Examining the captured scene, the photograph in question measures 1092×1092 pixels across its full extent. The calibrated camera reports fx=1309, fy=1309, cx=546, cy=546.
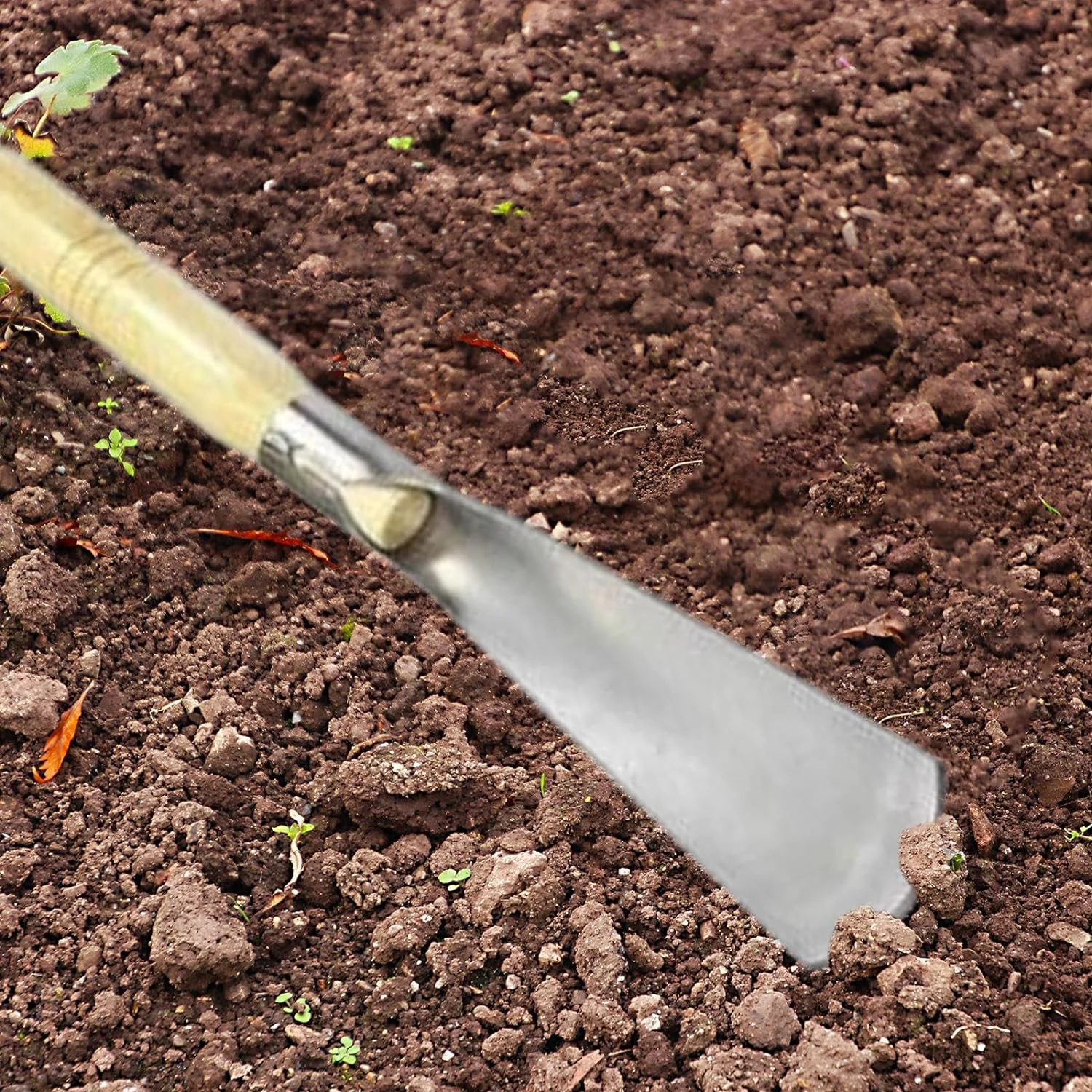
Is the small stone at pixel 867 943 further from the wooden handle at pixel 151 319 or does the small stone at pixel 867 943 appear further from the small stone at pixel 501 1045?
the wooden handle at pixel 151 319

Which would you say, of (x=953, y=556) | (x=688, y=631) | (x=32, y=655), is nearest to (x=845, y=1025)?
(x=688, y=631)

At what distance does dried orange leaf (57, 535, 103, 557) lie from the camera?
2.26 meters

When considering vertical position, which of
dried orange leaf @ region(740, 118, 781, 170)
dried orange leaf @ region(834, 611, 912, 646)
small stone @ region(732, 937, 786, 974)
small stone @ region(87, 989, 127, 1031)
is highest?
dried orange leaf @ region(740, 118, 781, 170)

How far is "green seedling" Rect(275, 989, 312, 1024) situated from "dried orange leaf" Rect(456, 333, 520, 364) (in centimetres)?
135

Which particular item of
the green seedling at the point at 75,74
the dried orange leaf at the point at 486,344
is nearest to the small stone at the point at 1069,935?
the dried orange leaf at the point at 486,344

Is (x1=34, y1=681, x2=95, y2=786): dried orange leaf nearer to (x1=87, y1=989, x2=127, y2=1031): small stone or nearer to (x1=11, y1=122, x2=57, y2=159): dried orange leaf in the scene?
(x1=87, y1=989, x2=127, y2=1031): small stone

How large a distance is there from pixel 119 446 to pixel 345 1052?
3.90 feet

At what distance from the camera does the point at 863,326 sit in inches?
104

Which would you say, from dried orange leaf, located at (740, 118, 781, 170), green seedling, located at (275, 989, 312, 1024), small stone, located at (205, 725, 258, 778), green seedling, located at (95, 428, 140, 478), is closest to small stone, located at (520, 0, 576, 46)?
dried orange leaf, located at (740, 118, 781, 170)

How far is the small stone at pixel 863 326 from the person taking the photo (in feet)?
8.68

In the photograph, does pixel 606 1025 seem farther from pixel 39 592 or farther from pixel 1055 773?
pixel 39 592

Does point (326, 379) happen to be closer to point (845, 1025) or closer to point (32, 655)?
point (32, 655)

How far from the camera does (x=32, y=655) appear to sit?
6.93 ft

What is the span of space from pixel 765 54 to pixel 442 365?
1.17m
